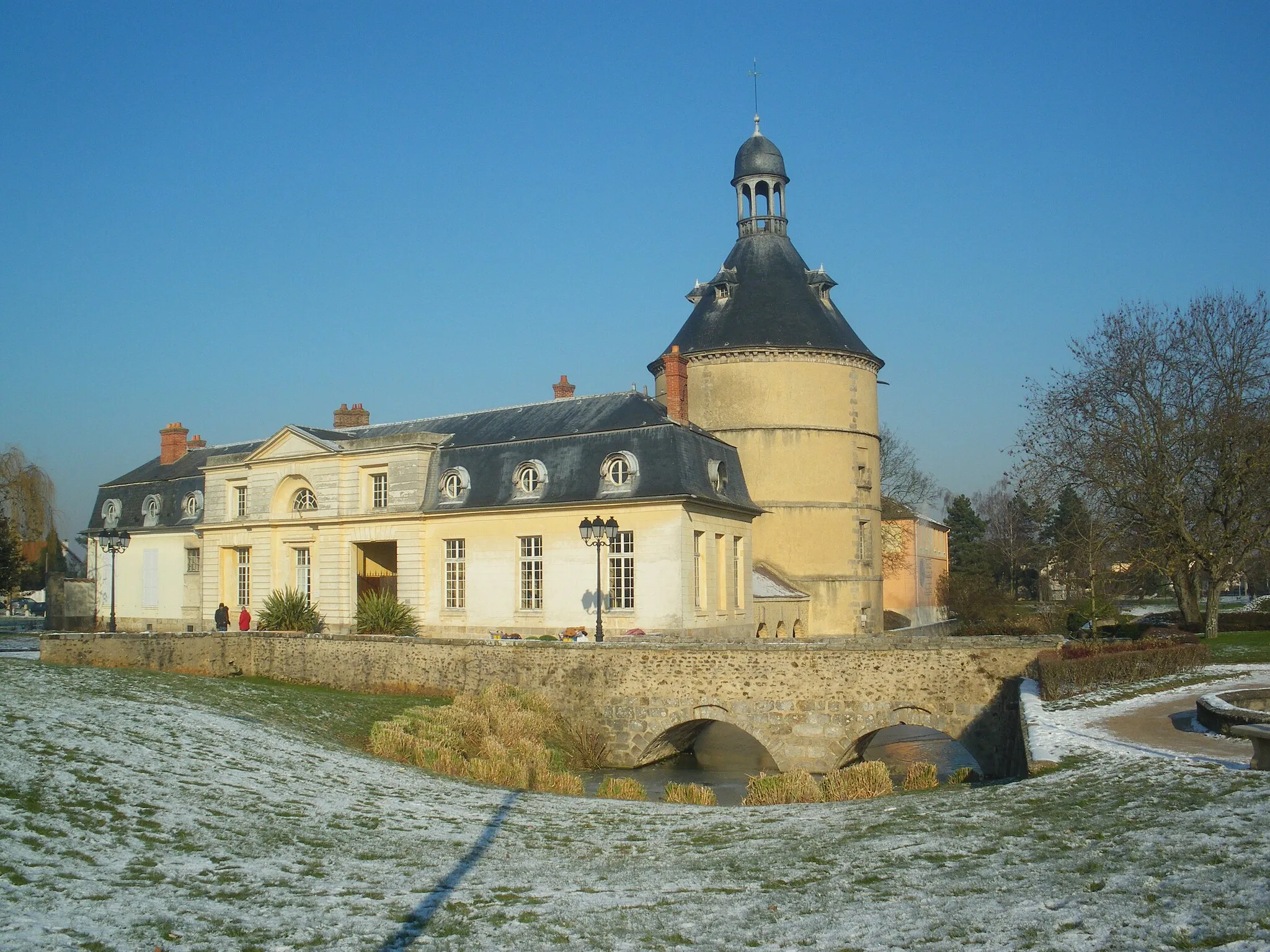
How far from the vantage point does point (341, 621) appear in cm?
2934

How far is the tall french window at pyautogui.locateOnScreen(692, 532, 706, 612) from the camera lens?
26.0 metres

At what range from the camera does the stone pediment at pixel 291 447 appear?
1185 inches

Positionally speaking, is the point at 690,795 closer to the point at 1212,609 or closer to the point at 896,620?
the point at 1212,609

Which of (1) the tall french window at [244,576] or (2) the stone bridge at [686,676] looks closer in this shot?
(2) the stone bridge at [686,676]

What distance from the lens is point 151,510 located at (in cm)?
3616

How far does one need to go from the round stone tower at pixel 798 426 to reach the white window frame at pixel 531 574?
7661 mm

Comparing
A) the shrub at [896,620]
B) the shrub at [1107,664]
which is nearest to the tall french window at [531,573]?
the shrub at [1107,664]

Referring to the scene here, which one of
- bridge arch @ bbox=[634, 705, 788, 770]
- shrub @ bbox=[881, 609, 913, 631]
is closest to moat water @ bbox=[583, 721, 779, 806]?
bridge arch @ bbox=[634, 705, 788, 770]

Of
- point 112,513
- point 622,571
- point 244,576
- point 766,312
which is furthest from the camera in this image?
point 112,513

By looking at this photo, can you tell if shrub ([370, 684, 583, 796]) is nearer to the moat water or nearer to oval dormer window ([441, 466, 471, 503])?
the moat water

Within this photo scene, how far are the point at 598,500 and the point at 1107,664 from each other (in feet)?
43.3

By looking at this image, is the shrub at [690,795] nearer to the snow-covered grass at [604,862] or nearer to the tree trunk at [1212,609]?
the snow-covered grass at [604,862]

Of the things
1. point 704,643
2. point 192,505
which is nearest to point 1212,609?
point 704,643

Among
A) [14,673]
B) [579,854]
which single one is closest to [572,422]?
[14,673]
